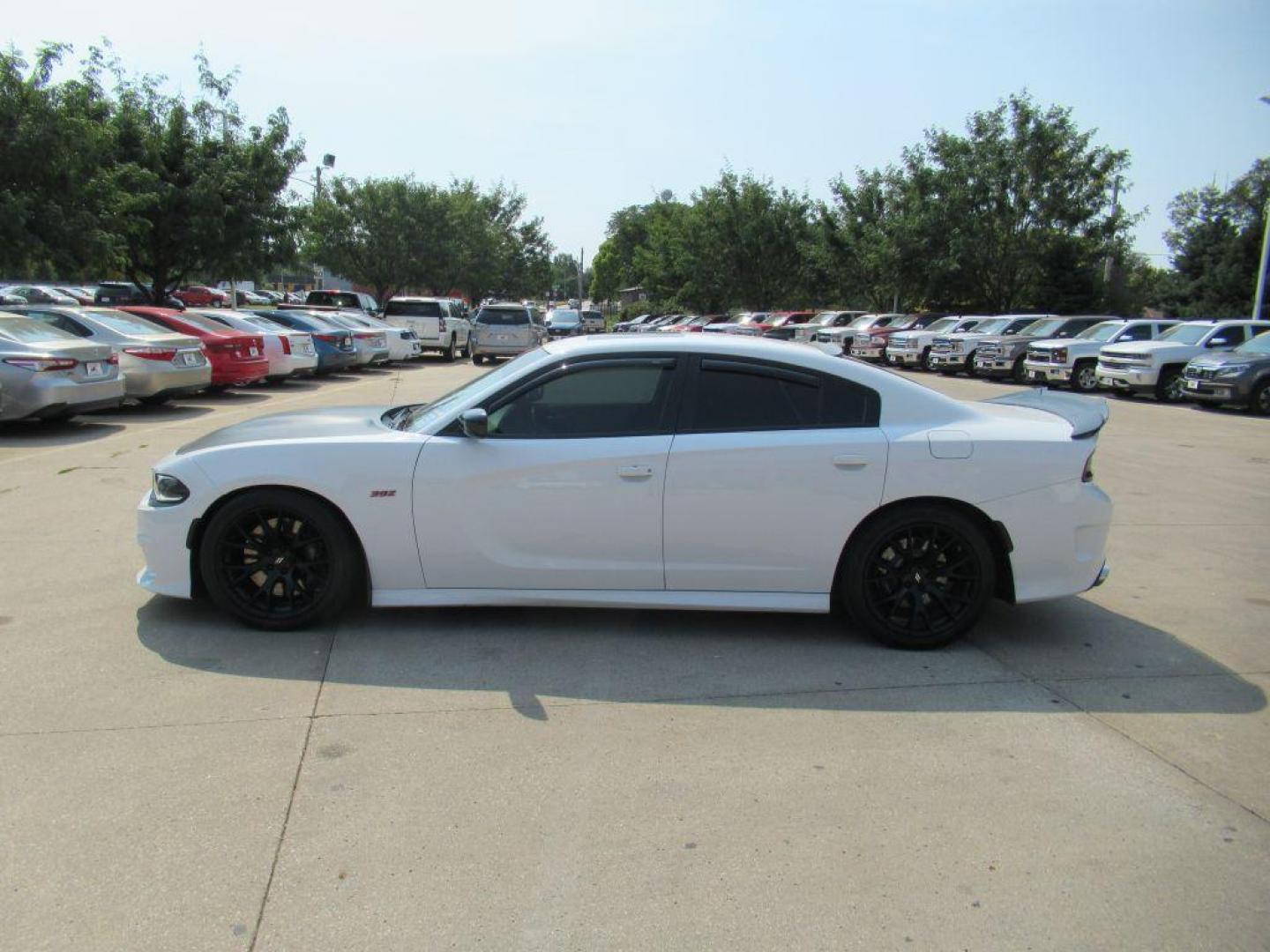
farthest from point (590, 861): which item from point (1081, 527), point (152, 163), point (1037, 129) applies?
point (1037, 129)

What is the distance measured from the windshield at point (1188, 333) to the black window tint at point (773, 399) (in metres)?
18.9

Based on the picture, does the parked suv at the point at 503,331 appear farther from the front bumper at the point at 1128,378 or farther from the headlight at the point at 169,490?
the headlight at the point at 169,490

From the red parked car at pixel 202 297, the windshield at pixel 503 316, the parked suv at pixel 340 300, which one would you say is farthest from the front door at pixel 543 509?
the red parked car at pixel 202 297

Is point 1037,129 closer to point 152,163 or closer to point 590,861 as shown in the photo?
point 152,163

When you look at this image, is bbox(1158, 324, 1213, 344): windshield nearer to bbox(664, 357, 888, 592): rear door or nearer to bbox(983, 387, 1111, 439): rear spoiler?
bbox(983, 387, 1111, 439): rear spoiler

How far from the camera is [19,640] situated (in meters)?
4.64

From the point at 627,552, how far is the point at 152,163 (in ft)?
77.9

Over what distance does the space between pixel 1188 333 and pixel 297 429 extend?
2132 centimetres

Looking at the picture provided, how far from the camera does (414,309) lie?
28.8m

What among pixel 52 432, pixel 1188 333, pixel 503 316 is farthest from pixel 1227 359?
pixel 52 432

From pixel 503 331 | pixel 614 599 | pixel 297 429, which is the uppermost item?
pixel 297 429

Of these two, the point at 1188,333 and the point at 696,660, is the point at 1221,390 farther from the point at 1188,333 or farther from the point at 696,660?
the point at 696,660

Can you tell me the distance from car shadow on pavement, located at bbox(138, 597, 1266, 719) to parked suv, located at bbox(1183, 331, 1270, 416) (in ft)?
49.1

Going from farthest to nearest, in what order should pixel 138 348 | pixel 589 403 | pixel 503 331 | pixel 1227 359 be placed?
1. pixel 503 331
2. pixel 1227 359
3. pixel 138 348
4. pixel 589 403
